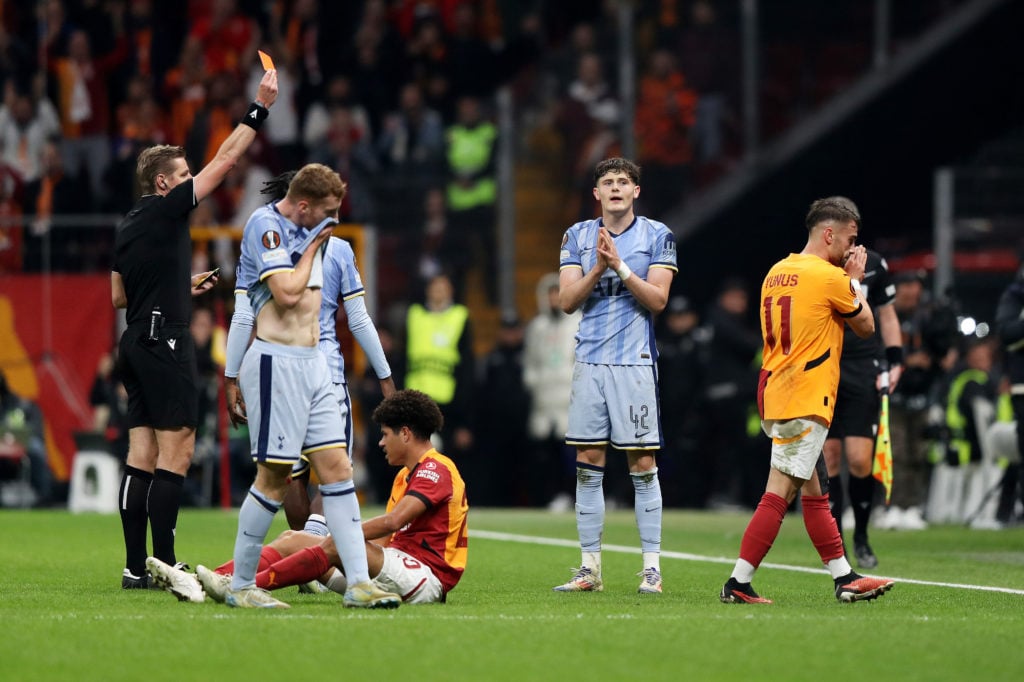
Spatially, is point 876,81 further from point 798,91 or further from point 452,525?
point 452,525

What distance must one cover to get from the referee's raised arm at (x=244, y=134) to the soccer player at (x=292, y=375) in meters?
0.88

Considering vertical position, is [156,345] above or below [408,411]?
above

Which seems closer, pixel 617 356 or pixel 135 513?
pixel 135 513

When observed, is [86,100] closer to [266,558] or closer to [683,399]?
[683,399]

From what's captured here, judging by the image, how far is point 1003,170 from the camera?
1914 centimetres

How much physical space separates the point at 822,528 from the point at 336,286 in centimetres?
276

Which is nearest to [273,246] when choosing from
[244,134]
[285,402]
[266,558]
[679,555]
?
[285,402]

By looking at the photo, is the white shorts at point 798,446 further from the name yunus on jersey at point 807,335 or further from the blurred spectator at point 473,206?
the blurred spectator at point 473,206

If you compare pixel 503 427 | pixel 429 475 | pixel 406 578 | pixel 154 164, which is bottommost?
pixel 406 578

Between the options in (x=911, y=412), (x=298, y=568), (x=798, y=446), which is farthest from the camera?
(x=911, y=412)

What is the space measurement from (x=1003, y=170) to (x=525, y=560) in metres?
9.09

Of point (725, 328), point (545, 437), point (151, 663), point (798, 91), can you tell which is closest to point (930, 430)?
point (725, 328)

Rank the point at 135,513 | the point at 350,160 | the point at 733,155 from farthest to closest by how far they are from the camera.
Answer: the point at 733,155, the point at 350,160, the point at 135,513

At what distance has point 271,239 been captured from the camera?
8102 millimetres
